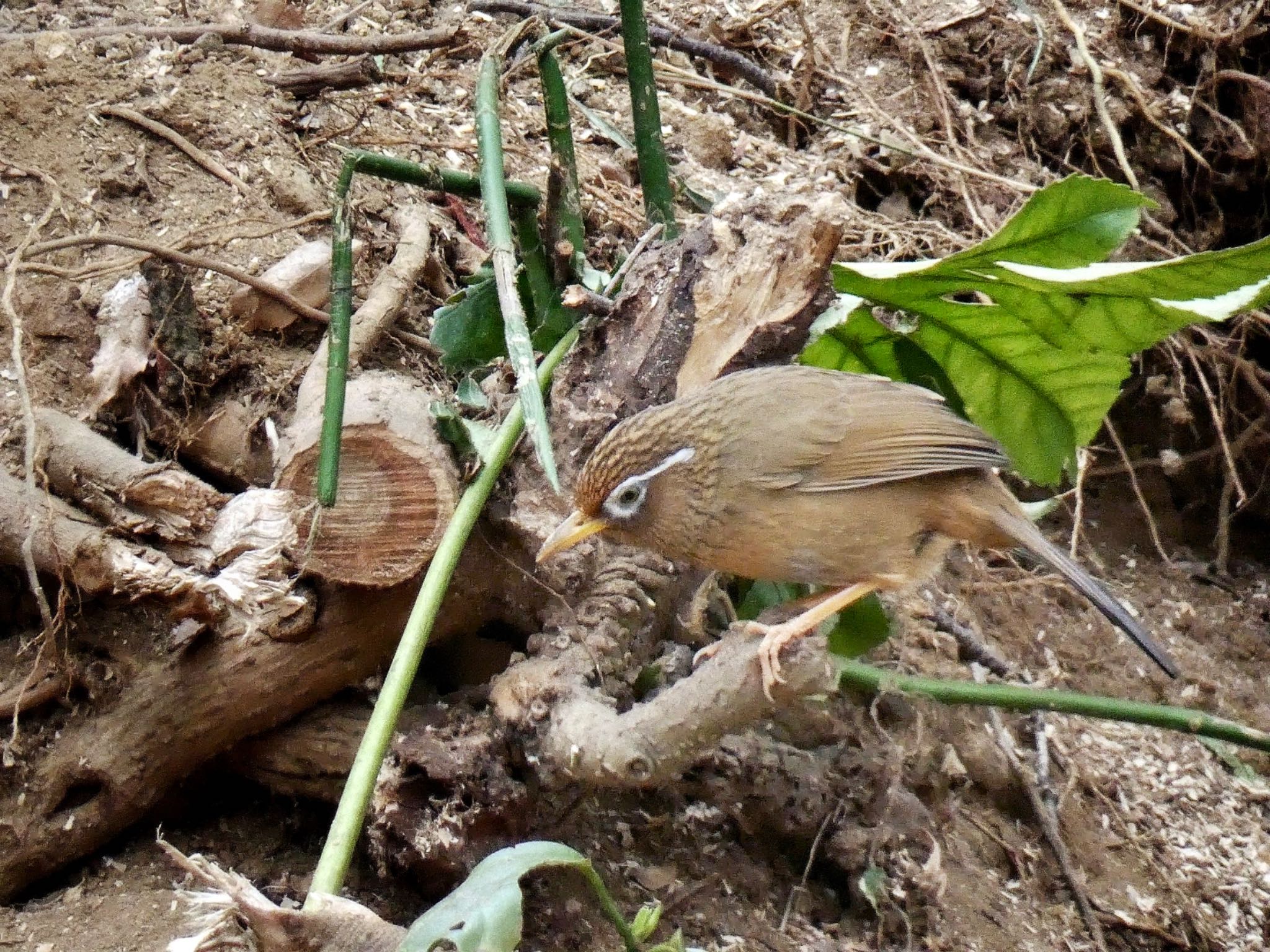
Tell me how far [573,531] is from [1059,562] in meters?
1.05

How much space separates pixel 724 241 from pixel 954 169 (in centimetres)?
187

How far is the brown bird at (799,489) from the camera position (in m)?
2.59

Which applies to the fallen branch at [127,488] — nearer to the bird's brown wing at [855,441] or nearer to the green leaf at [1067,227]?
the bird's brown wing at [855,441]

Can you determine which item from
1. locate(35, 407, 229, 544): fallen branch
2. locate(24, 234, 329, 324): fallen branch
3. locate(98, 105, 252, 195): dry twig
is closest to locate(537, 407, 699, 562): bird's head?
locate(35, 407, 229, 544): fallen branch

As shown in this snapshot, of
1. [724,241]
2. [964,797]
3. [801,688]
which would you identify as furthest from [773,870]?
[724,241]

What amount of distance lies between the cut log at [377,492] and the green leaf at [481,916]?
0.94m

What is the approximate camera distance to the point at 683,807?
307 cm

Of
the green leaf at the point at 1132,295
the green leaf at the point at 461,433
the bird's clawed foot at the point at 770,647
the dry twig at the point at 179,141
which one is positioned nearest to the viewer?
the bird's clawed foot at the point at 770,647

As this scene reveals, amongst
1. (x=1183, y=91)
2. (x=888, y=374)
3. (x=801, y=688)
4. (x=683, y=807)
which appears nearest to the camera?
(x=801, y=688)

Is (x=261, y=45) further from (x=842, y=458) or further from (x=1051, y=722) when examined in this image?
(x=1051, y=722)

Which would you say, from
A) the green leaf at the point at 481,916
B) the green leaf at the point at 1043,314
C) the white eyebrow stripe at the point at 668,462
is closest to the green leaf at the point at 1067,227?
the green leaf at the point at 1043,314

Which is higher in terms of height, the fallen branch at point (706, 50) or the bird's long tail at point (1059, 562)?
the fallen branch at point (706, 50)

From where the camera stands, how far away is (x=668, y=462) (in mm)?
2594

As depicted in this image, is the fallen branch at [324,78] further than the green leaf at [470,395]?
Yes
